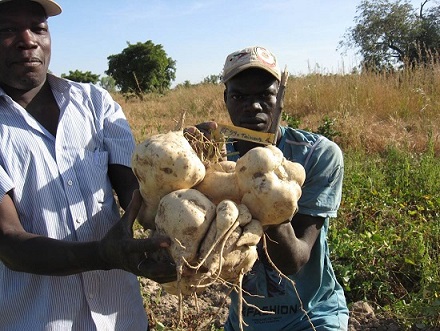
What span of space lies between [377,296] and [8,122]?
8.47ft

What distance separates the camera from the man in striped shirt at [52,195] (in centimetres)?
149

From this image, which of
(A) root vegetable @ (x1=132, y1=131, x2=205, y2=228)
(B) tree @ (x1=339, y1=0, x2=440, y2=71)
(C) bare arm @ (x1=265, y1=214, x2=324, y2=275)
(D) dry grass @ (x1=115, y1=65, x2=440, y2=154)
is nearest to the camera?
(A) root vegetable @ (x1=132, y1=131, x2=205, y2=228)

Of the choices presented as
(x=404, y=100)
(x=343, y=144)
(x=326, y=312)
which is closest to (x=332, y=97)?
(x=404, y=100)

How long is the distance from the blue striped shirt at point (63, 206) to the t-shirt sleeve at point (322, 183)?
2.13 feet

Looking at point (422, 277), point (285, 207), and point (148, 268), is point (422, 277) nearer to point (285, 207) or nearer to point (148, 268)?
point (285, 207)

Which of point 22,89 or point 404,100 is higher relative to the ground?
point 22,89

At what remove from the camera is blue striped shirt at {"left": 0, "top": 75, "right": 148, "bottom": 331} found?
1.58 m

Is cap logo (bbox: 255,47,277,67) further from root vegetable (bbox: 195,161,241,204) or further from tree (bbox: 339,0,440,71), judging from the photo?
tree (bbox: 339,0,440,71)

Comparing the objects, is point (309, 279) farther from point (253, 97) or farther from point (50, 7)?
point (50, 7)

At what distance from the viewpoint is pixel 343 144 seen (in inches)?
256

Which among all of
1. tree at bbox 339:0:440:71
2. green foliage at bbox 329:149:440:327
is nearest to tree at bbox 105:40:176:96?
tree at bbox 339:0:440:71

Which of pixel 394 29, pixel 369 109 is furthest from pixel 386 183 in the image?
pixel 394 29

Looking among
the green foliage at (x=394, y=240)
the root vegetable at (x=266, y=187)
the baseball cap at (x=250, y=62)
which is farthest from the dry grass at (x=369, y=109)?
the root vegetable at (x=266, y=187)

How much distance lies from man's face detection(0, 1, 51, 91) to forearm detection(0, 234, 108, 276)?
55cm
